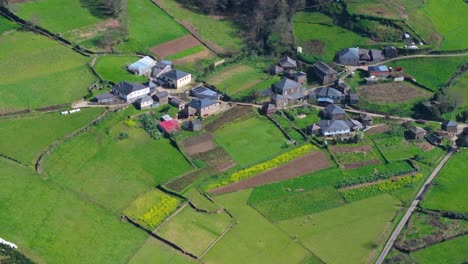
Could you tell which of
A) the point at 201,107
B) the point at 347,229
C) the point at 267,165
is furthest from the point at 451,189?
the point at 201,107

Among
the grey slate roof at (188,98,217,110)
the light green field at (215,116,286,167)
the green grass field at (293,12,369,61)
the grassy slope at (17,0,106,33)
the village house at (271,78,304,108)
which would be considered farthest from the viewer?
the grassy slope at (17,0,106,33)

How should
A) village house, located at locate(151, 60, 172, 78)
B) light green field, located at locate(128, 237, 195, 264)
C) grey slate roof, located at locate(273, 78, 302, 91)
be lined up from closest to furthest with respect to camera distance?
light green field, located at locate(128, 237, 195, 264) < grey slate roof, located at locate(273, 78, 302, 91) < village house, located at locate(151, 60, 172, 78)

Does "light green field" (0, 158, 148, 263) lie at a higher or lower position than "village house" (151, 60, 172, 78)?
lower

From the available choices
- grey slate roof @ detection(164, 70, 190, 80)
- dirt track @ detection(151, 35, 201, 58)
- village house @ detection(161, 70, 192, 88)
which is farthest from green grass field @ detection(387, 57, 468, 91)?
grey slate roof @ detection(164, 70, 190, 80)

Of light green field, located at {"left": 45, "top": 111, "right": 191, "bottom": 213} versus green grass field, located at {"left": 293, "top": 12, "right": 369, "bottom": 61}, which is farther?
green grass field, located at {"left": 293, "top": 12, "right": 369, "bottom": 61}

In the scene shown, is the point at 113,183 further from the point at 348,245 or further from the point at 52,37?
the point at 52,37

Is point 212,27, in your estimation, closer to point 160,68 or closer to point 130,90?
point 160,68

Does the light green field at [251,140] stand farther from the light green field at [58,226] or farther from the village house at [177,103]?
the light green field at [58,226]

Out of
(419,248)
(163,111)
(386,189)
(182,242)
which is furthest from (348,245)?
(163,111)

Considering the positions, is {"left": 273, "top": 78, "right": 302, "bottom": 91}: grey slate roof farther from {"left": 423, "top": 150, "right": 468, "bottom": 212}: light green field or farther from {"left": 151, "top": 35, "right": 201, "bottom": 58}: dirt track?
{"left": 423, "top": 150, "right": 468, "bottom": 212}: light green field
